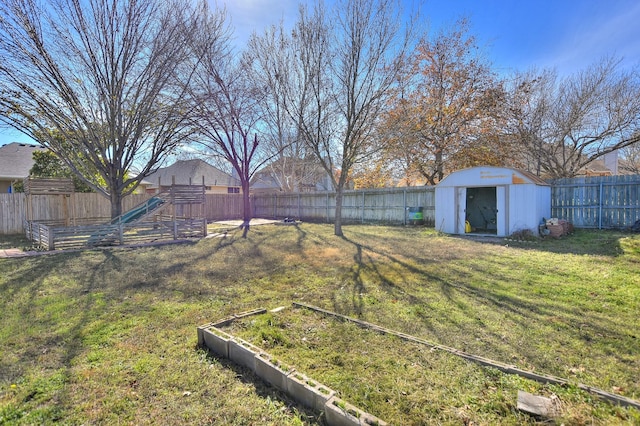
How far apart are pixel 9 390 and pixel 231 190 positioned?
30.0 metres

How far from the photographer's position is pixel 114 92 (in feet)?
33.6

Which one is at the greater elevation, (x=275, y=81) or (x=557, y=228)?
(x=275, y=81)

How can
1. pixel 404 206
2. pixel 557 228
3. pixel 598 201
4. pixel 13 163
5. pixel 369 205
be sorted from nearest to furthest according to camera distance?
pixel 557 228 < pixel 598 201 < pixel 404 206 < pixel 369 205 < pixel 13 163

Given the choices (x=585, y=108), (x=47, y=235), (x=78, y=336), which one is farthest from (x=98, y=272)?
(x=585, y=108)

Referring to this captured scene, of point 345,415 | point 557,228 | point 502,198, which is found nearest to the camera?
point 345,415

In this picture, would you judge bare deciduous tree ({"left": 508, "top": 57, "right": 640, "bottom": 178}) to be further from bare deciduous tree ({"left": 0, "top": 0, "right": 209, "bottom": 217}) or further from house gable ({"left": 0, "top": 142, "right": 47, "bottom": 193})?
house gable ({"left": 0, "top": 142, "right": 47, "bottom": 193})

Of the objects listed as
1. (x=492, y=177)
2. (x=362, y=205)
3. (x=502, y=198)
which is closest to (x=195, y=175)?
(x=362, y=205)

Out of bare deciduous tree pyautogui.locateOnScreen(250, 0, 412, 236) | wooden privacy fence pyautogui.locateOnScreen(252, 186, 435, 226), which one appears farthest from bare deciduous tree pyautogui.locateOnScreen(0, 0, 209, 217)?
wooden privacy fence pyautogui.locateOnScreen(252, 186, 435, 226)

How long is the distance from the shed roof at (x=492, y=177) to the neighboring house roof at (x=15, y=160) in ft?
67.8

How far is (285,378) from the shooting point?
237 centimetres

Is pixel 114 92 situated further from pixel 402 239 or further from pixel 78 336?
pixel 402 239

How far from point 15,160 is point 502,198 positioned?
2516 cm

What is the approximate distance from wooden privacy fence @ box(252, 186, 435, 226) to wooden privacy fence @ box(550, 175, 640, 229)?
15.1 feet

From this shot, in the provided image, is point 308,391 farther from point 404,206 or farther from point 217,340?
point 404,206
